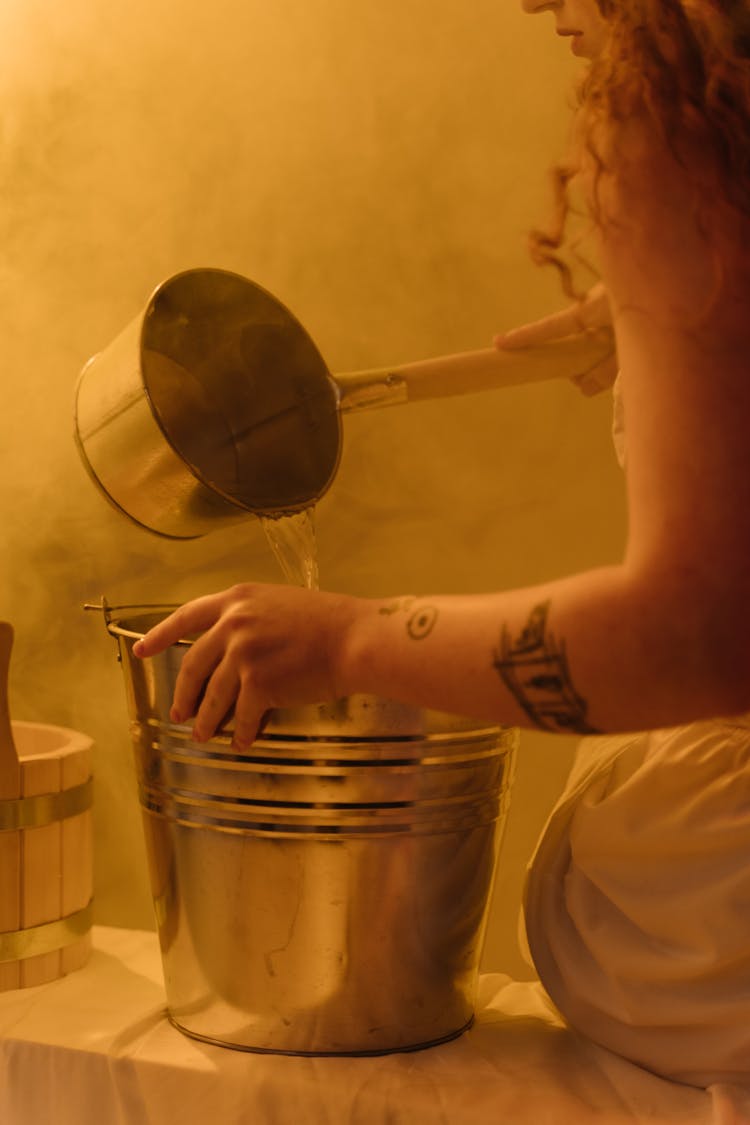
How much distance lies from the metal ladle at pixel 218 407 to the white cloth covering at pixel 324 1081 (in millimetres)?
595

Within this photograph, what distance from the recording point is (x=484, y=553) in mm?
1724

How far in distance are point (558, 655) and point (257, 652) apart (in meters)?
0.27

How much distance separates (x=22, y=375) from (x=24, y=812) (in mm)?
821

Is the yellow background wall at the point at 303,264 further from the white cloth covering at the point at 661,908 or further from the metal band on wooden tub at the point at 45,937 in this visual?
the white cloth covering at the point at 661,908

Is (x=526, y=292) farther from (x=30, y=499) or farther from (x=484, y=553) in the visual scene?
(x=30, y=499)

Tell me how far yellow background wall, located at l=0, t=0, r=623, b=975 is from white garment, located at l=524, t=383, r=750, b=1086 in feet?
1.60

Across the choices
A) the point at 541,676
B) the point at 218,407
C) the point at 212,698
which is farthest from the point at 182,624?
the point at 218,407

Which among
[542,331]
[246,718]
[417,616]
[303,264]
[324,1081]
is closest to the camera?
[417,616]

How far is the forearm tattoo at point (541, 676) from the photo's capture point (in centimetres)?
87

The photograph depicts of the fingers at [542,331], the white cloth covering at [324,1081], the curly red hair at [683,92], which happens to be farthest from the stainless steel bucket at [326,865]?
the curly red hair at [683,92]

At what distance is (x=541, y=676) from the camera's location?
874 millimetres

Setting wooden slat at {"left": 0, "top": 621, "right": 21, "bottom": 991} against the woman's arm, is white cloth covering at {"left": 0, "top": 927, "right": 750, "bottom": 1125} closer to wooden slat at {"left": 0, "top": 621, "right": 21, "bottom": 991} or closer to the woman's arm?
wooden slat at {"left": 0, "top": 621, "right": 21, "bottom": 991}

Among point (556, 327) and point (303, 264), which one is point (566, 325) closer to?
point (556, 327)

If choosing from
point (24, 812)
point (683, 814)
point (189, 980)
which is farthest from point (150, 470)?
point (683, 814)
